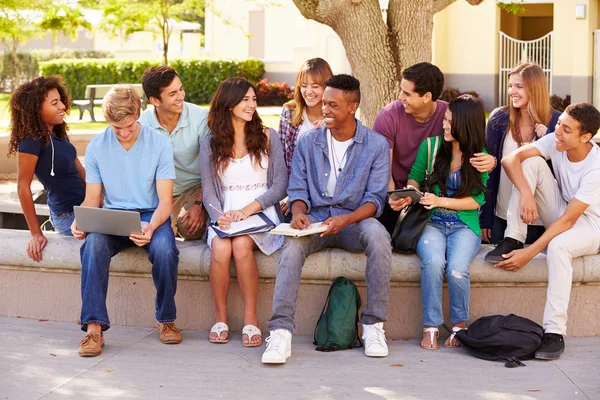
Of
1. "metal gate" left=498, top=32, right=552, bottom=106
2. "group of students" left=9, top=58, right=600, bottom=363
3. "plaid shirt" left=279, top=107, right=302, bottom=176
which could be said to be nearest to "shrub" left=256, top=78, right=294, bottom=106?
"metal gate" left=498, top=32, right=552, bottom=106

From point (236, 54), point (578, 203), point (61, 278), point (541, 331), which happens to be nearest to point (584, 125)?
point (578, 203)

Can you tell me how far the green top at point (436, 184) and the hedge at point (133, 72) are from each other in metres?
23.2

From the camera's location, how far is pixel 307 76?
20.7ft

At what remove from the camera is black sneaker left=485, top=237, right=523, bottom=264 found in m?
5.52

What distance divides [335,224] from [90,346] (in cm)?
158

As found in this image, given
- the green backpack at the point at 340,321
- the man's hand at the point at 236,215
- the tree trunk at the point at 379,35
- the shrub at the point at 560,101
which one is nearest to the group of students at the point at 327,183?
the man's hand at the point at 236,215

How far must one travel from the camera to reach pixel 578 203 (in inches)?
213

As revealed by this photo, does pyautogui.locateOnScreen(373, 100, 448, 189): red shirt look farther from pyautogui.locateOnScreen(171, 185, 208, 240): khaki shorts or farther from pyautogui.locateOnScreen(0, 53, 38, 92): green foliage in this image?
pyautogui.locateOnScreen(0, 53, 38, 92): green foliage

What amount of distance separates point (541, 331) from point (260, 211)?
1.85 m

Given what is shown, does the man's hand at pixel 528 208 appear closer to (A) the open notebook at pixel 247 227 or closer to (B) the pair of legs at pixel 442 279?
(B) the pair of legs at pixel 442 279

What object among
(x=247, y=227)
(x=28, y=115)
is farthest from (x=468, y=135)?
(x=28, y=115)

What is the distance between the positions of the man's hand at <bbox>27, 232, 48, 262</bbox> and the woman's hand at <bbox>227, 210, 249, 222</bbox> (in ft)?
4.02

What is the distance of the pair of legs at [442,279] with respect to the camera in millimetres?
5406

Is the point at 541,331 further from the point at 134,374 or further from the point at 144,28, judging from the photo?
the point at 144,28
